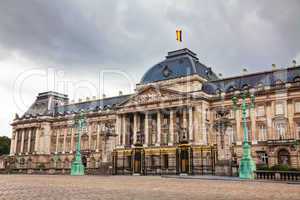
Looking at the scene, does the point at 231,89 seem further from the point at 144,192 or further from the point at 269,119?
the point at 144,192

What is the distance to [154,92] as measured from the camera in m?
62.6

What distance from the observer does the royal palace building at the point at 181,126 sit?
4259 cm

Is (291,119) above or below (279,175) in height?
above

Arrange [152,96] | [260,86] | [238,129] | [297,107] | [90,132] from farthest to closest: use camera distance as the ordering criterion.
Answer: [90,132] → [152,96] → [238,129] → [260,86] → [297,107]

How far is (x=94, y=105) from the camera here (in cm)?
8181

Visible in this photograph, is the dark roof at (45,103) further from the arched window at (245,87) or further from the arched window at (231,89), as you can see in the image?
the arched window at (245,87)

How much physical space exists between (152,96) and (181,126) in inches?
320

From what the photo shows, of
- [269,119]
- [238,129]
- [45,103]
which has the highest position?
[45,103]

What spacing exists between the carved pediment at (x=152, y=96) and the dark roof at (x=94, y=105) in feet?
33.4

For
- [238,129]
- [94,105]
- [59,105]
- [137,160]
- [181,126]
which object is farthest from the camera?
[59,105]

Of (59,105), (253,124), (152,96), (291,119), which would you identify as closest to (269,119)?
(253,124)

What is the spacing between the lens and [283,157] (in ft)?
161

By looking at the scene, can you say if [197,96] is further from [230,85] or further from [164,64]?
[164,64]

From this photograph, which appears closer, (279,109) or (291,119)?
(291,119)
